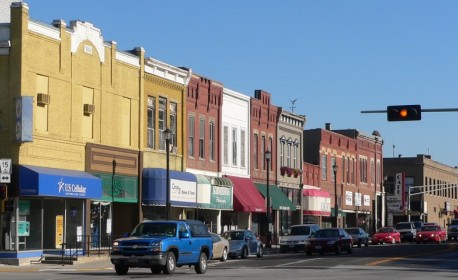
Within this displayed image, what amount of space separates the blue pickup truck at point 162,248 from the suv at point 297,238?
68.9 ft

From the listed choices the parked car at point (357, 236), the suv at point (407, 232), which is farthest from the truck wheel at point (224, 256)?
the suv at point (407, 232)

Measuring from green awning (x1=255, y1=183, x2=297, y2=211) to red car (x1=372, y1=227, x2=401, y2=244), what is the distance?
955 centimetres

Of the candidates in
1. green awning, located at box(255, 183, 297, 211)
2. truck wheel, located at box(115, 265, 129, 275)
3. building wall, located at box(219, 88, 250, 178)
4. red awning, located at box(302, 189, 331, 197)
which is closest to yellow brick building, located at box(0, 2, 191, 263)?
building wall, located at box(219, 88, 250, 178)

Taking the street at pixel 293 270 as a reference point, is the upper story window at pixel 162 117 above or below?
above

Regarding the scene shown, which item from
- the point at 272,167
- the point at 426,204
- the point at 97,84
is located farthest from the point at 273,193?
the point at 426,204

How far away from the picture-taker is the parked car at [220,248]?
42.2 meters

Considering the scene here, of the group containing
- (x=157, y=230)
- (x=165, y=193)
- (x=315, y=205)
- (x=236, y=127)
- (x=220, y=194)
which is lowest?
(x=157, y=230)

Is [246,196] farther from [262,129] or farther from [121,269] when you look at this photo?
[121,269]

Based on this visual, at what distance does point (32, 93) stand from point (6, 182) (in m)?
4.71

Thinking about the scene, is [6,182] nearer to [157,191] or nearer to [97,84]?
[97,84]

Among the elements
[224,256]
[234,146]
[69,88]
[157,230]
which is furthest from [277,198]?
[157,230]

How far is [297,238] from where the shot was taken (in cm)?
5519

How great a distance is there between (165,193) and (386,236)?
29.8 m

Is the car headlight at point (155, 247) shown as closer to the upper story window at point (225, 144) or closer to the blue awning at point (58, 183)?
the blue awning at point (58, 183)
